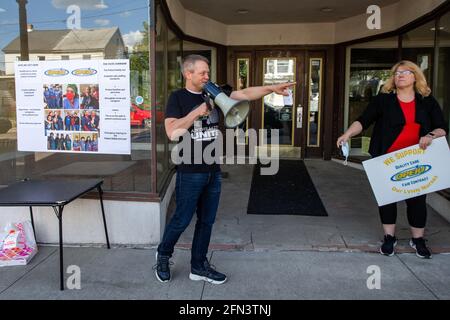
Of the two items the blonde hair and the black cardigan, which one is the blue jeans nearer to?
the black cardigan

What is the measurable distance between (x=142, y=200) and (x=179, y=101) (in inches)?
56.9

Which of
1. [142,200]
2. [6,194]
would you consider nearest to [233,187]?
[142,200]

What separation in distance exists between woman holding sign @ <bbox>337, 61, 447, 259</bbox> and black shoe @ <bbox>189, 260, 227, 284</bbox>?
1.45 metres

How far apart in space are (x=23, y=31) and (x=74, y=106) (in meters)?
0.95

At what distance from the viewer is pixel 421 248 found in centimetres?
385

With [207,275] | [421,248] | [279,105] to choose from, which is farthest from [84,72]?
[279,105]

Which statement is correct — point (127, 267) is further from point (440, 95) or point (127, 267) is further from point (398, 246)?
point (440, 95)

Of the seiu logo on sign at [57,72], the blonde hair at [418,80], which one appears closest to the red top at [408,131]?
the blonde hair at [418,80]

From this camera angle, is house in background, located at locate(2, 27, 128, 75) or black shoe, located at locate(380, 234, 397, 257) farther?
house in background, located at locate(2, 27, 128, 75)

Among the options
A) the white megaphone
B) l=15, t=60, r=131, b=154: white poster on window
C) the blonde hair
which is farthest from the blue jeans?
the blonde hair

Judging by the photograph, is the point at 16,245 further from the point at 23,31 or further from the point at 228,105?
the point at 228,105

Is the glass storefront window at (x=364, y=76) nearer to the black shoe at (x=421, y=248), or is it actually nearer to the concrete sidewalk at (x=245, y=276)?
the black shoe at (x=421, y=248)

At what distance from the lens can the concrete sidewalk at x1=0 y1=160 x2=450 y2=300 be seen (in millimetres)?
3221

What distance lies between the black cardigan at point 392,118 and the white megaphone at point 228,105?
146 centimetres
